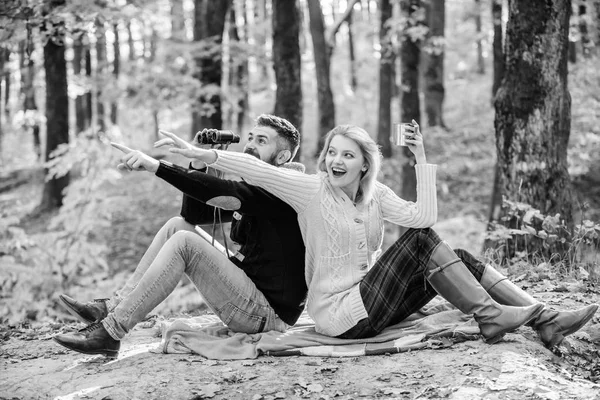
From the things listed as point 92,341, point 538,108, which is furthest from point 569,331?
point 538,108

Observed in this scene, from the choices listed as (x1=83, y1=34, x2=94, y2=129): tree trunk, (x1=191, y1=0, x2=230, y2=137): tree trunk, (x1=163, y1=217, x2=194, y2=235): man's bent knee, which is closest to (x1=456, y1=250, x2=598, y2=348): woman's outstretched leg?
(x1=163, y1=217, x2=194, y2=235): man's bent knee

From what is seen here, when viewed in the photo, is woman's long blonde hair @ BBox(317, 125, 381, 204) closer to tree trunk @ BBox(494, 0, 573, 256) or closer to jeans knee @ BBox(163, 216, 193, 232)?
jeans knee @ BBox(163, 216, 193, 232)

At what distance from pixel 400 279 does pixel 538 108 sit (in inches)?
126

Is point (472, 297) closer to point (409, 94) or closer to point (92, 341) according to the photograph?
point (92, 341)

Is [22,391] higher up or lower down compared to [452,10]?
lower down

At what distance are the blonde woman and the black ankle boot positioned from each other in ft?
4.16

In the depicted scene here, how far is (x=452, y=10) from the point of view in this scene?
32.4 meters

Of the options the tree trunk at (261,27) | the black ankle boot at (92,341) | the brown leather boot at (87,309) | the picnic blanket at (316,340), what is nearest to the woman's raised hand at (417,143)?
the picnic blanket at (316,340)

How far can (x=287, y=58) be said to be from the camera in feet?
29.7

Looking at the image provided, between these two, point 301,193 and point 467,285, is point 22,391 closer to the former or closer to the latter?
point 301,193

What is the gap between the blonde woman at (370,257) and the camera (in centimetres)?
386

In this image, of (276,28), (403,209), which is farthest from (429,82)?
(403,209)

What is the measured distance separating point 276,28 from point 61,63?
5.78m

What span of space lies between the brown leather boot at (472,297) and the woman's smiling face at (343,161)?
72cm
